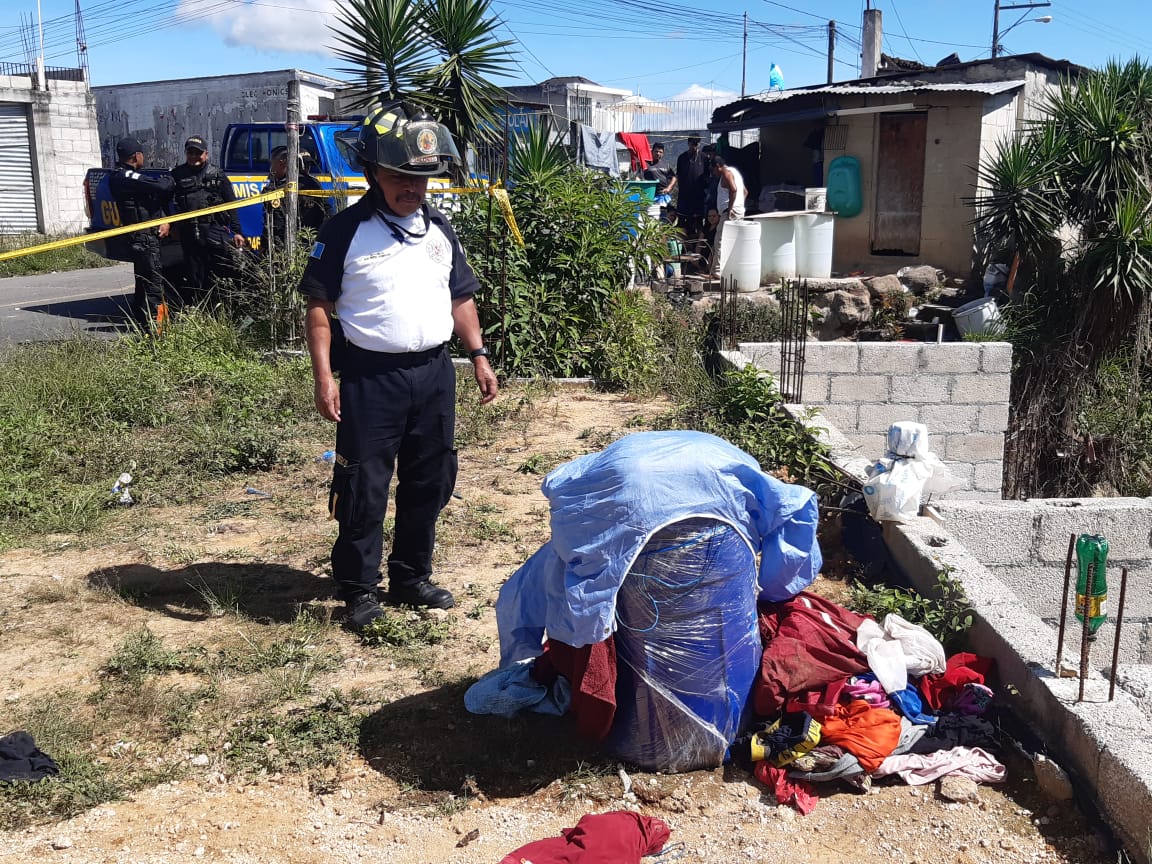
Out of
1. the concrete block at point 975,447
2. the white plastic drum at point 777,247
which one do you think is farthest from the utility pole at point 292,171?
the concrete block at point 975,447

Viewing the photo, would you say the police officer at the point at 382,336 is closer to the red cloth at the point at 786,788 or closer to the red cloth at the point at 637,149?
the red cloth at the point at 786,788

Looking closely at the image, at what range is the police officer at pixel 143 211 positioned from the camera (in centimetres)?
953

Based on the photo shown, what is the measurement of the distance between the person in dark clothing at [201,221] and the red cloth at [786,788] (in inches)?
316

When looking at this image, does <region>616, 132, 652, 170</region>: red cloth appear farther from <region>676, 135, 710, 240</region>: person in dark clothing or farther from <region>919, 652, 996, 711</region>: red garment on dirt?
<region>919, 652, 996, 711</region>: red garment on dirt

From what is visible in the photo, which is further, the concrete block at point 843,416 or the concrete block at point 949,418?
the concrete block at point 949,418

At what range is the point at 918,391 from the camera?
25.5 feet

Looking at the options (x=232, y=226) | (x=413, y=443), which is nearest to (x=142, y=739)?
(x=413, y=443)

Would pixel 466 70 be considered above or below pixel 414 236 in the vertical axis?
above

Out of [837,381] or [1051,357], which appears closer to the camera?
[837,381]

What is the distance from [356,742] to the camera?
11.2 feet

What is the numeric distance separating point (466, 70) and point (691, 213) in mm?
7928

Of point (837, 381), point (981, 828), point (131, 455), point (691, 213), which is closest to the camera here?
point (981, 828)

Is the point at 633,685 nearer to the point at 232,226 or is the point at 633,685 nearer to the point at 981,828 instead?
the point at 981,828

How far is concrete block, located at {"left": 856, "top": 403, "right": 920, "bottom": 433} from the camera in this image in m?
7.74
